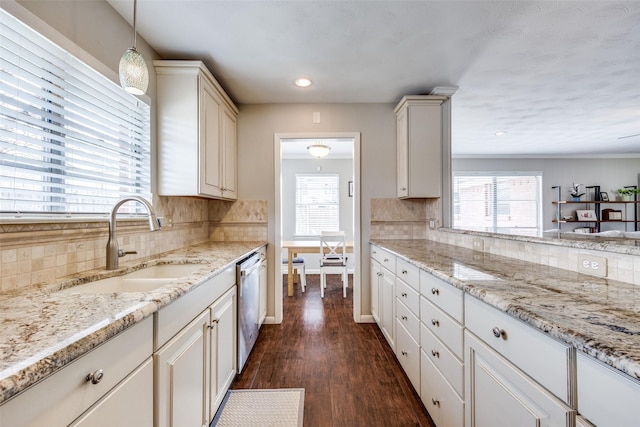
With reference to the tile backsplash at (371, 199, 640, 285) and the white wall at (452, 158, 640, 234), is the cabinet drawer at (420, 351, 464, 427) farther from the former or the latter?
the white wall at (452, 158, 640, 234)

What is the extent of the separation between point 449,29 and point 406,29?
29 cm

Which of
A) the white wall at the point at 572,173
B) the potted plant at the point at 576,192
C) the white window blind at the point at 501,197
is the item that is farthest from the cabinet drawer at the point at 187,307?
the potted plant at the point at 576,192

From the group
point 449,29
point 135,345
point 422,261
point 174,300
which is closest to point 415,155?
point 449,29

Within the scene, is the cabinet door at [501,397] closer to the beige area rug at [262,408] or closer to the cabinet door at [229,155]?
the beige area rug at [262,408]

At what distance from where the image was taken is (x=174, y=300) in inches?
42.1

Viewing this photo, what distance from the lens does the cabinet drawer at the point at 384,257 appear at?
2.28 metres

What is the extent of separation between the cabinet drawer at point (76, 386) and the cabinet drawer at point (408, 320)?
4.86 feet

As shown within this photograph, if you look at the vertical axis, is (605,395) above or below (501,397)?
above

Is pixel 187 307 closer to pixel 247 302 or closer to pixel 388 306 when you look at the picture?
pixel 247 302

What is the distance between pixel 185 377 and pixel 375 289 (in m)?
2.03

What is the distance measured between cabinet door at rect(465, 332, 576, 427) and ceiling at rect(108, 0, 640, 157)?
1.88 m

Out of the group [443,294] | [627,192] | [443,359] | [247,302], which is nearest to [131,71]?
[247,302]

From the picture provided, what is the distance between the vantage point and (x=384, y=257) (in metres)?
2.52

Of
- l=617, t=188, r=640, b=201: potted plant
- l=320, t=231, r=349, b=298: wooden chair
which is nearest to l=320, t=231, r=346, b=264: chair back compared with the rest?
l=320, t=231, r=349, b=298: wooden chair
